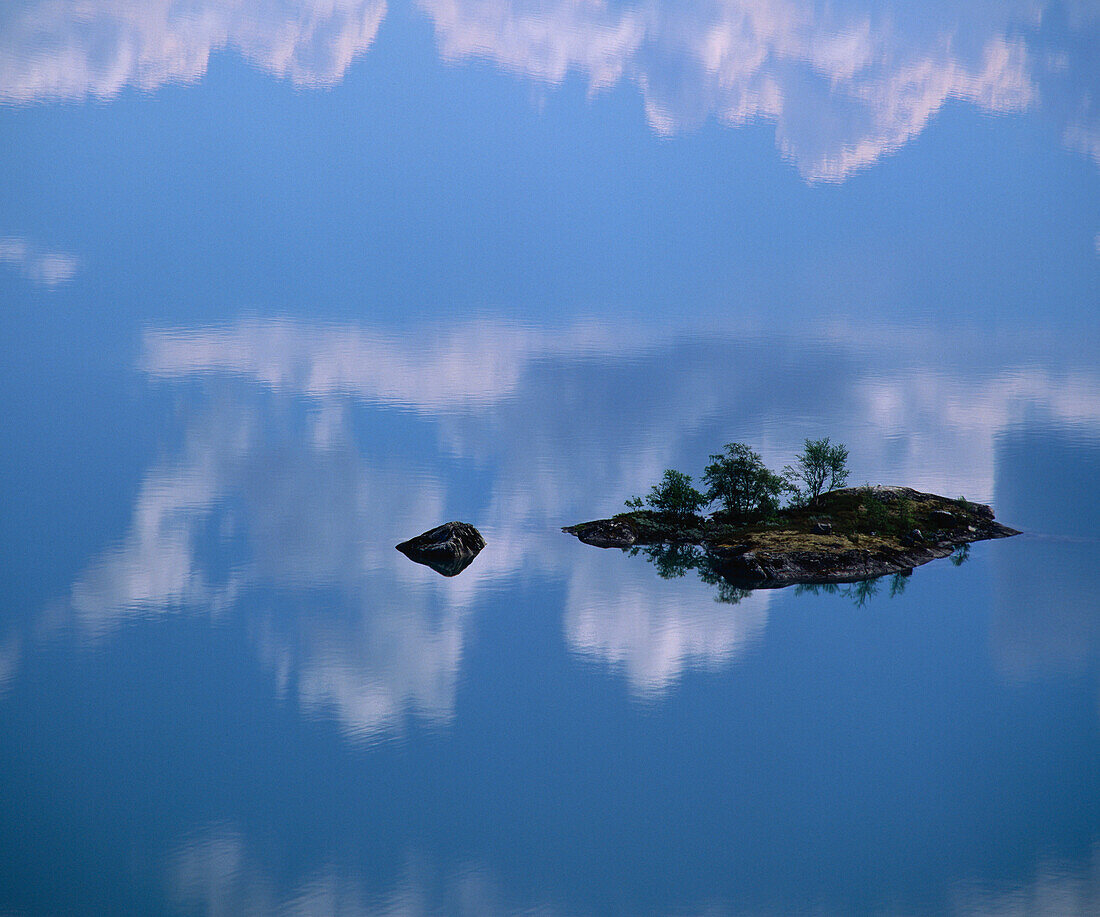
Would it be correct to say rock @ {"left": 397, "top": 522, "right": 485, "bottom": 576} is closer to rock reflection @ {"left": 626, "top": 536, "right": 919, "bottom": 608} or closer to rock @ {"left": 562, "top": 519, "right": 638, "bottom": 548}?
rock @ {"left": 562, "top": 519, "right": 638, "bottom": 548}

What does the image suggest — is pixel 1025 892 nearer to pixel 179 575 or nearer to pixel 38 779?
pixel 38 779

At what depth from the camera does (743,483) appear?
58469mm

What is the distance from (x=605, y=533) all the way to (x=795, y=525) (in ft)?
29.4

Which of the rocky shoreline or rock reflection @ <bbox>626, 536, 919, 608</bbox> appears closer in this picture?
rock reflection @ <bbox>626, 536, 919, 608</bbox>

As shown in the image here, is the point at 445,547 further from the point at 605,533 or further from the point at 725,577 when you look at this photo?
the point at 725,577

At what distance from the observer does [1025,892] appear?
29953 millimetres

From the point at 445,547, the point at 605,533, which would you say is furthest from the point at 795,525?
the point at 445,547

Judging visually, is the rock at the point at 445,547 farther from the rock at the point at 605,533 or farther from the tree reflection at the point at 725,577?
the tree reflection at the point at 725,577

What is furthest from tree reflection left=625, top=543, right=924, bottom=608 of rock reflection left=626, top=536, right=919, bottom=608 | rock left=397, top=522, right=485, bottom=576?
rock left=397, top=522, right=485, bottom=576

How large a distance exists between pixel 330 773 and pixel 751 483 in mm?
29900

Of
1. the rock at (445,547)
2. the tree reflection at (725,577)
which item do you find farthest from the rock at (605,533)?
the rock at (445,547)

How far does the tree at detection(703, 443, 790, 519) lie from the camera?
58375mm

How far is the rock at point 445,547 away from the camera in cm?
5353

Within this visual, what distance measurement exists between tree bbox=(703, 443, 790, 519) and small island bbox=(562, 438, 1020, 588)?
0.05 m
